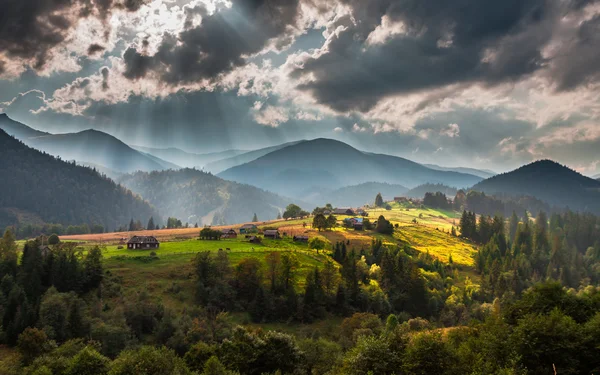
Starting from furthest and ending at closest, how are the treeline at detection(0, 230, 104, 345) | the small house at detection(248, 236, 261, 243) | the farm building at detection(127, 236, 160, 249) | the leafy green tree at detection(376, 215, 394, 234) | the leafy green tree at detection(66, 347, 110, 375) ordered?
the leafy green tree at detection(376, 215, 394, 234) < the small house at detection(248, 236, 261, 243) < the farm building at detection(127, 236, 160, 249) < the treeline at detection(0, 230, 104, 345) < the leafy green tree at detection(66, 347, 110, 375)

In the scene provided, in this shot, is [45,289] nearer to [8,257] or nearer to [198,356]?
[8,257]

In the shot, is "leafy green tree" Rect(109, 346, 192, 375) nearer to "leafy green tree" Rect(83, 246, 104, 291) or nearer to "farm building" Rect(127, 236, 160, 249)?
"leafy green tree" Rect(83, 246, 104, 291)

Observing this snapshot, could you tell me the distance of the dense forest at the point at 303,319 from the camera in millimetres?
40094

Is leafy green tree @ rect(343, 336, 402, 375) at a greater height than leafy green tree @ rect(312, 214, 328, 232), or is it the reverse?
leafy green tree @ rect(312, 214, 328, 232)

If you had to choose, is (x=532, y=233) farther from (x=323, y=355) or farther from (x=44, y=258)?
(x=44, y=258)

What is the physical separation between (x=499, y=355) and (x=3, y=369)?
62.3 m

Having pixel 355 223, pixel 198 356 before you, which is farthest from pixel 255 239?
pixel 198 356

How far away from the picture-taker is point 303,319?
269 ft

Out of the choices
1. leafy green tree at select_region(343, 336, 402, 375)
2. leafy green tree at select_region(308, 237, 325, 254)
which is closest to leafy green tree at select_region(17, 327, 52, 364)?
leafy green tree at select_region(343, 336, 402, 375)

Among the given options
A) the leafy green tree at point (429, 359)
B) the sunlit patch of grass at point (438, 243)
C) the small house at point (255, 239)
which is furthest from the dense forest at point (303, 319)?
the small house at point (255, 239)

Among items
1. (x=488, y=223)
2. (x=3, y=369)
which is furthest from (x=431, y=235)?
(x=3, y=369)

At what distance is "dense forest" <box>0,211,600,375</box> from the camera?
4009cm

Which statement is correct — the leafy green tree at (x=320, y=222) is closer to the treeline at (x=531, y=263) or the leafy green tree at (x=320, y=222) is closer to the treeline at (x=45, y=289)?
the treeline at (x=531, y=263)

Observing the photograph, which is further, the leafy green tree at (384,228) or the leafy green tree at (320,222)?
the leafy green tree at (384,228)
